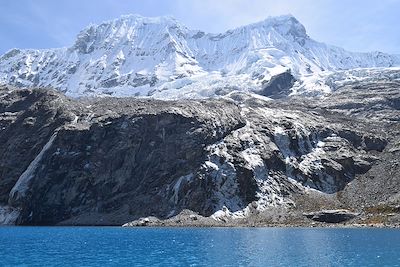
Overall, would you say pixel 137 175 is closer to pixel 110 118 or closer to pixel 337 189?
pixel 110 118

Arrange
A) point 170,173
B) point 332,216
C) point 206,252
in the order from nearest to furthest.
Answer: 1. point 206,252
2. point 332,216
3. point 170,173

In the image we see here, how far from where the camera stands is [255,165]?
18062 centimetres

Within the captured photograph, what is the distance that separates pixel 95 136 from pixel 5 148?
33.5 meters

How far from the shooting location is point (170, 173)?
595 feet

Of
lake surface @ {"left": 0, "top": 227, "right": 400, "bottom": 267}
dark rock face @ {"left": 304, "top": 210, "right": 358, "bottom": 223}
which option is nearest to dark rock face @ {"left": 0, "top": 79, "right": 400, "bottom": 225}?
dark rock face @ {"left": 304, "top": 210, "right": 358, "bottom": 223}

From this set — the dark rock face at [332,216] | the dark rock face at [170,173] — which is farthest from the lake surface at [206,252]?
the dark rock face at [170,173]

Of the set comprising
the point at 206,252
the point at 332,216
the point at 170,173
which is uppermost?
the point at 170,173

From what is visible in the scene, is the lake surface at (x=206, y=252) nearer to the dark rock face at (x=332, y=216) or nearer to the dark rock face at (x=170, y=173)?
the dark rock face at (x=332, y=216)

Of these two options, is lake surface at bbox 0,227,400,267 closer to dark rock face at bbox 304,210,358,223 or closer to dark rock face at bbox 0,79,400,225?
dark rock face at bbox 304,210,358,223

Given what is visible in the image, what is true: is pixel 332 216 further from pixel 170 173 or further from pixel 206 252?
pixel 206 252

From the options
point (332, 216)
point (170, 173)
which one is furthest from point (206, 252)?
point (170, 173)

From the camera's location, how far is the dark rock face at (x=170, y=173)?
170 meters

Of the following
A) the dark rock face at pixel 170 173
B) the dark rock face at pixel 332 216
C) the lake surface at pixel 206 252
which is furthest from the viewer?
the dark rock face at pixel 170 173

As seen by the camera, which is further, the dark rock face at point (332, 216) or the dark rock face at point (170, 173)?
the dark rock face at point (170, 173)
